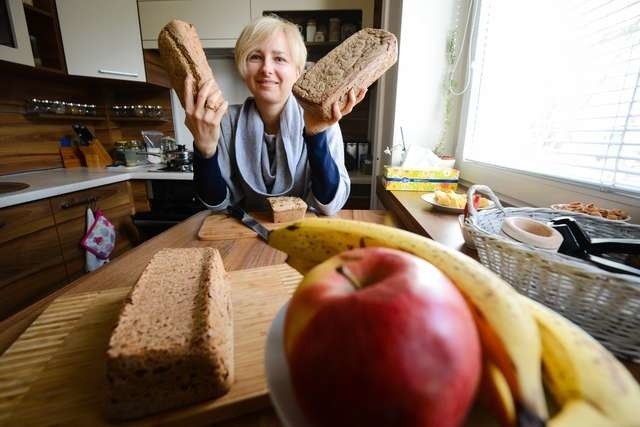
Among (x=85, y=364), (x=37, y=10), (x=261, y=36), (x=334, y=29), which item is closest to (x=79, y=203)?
(x=37, y=10)

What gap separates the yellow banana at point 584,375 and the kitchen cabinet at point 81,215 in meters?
1.93

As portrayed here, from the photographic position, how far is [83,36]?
5.77 feet

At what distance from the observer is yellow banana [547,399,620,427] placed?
184 millimetres

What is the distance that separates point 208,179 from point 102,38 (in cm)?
164

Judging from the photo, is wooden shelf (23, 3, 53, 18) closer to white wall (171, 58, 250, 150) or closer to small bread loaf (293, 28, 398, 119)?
white wall (171, 58, 250, 150)

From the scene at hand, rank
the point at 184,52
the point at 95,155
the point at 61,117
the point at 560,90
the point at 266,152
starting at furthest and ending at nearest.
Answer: the point at 95,155, the point at 61,117, the point at 266,152, the point at 560,90, the point at 184,52

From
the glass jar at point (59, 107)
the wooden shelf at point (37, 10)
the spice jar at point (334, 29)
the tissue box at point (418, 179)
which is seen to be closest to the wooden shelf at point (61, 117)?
the glass jar at point (59, 107)

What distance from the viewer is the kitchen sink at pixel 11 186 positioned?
1.38m

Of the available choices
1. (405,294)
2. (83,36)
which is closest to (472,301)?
(405,294)

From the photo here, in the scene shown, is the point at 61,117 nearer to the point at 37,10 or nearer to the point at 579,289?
the point at 37,10

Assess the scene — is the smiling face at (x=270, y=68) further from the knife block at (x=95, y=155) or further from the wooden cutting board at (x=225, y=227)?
the knife block at (x=95, y=155)

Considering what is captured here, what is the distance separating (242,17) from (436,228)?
1965 mm

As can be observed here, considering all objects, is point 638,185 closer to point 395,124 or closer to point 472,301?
point 472,301

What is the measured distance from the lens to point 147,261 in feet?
2.18
